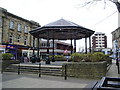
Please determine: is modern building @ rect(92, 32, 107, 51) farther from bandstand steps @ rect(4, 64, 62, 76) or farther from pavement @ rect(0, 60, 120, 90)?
pavement @ rect(0, 60, 120, 90)

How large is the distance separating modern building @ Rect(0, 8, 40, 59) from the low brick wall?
751 inches

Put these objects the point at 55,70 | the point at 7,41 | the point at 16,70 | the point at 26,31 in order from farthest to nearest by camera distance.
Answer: the point at 26,31 < the point at 7,41 < the point at 16,70 < the point at 55,70

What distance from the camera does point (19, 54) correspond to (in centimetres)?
3219

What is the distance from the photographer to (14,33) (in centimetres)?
3012

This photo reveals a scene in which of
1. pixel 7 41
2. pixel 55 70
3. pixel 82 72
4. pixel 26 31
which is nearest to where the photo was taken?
pixel 82 72

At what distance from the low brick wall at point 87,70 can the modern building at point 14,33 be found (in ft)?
62.6

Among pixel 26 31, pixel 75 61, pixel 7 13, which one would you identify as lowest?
pixel 75 61

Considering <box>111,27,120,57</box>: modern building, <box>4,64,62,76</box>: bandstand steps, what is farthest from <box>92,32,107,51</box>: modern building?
<box>4,64,62,76</box>: bandstand steps

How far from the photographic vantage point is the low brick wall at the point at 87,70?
9812 mm

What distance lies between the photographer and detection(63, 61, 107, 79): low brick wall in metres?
9.81

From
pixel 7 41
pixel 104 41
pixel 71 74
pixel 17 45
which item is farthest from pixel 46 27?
pixel 104 41

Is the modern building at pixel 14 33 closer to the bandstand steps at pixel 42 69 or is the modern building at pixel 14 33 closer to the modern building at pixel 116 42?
the bandstand steps at pixel 42 69

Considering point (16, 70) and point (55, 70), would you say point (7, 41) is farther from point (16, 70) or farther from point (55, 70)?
point (55, 70)

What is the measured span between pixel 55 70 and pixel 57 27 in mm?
5980
